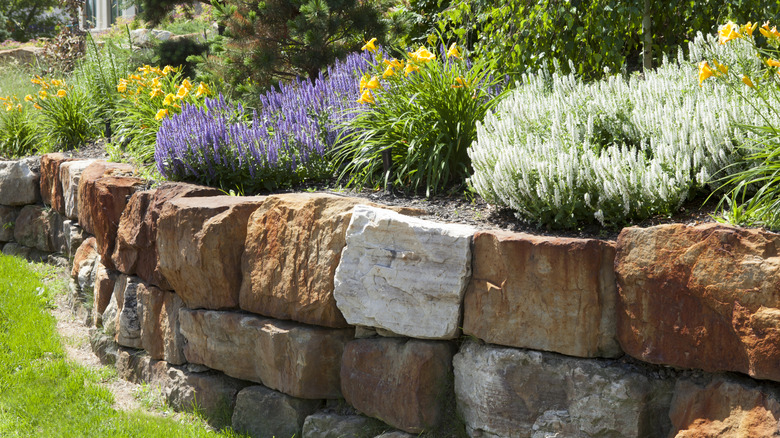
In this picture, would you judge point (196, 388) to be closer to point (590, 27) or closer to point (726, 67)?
point (726, 67)

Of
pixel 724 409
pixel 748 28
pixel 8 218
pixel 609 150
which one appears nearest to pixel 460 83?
pixel 609 150

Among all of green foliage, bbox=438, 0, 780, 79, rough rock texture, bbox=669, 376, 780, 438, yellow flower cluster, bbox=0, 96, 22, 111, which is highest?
green foliage, bbox=438, 0, 780, 79

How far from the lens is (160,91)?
567 cm

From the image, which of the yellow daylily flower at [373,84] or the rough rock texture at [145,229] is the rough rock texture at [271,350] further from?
the yellow daylily flower at [373,84]

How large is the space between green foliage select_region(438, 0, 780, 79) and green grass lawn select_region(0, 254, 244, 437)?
334 cm

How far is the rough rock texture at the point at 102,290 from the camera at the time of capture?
5.09 m

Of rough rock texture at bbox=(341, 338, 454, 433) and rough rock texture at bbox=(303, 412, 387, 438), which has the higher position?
rough rock texture at bbox=(341, 338, 454, 433)

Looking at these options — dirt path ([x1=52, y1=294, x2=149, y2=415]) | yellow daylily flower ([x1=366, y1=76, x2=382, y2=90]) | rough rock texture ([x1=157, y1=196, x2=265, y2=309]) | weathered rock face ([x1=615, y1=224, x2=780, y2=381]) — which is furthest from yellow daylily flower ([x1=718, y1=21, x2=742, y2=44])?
dirt path ([x1=52, y1=294, x2=149, y2=415])

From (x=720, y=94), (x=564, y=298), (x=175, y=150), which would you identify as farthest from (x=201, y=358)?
(x=720, y=94)

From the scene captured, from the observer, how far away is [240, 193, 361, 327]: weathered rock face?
3340 millimetres

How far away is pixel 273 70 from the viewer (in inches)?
271

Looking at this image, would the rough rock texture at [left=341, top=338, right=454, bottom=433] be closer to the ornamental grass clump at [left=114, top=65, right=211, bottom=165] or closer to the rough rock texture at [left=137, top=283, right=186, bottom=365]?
the rough rock texture at [left=137, top=283, right=186, bottom=365]

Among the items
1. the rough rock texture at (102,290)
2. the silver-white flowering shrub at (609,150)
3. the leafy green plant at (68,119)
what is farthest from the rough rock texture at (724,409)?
the leafy green plant at (68,119)

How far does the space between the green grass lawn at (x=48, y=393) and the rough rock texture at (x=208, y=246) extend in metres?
0.71
